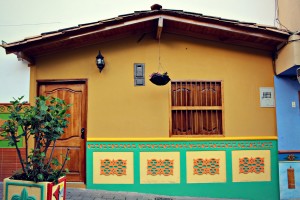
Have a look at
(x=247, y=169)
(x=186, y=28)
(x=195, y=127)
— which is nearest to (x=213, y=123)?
(x=195, y=127)

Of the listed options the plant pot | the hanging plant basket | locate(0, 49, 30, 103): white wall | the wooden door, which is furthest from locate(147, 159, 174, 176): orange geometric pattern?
locate(0, 49, 30, 103): white wall

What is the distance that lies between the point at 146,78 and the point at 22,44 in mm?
2648

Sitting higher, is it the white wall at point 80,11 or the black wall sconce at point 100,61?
the white wall at point 80,11

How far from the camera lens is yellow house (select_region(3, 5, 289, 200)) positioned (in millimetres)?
5465

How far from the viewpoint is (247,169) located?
5520mm

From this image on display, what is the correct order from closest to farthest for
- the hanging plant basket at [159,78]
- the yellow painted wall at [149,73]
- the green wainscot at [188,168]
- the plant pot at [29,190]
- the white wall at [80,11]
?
1. the plant pot at [29,190]
2. the hanging plant basket at [159,78]
3. the green wainscot at [188,168]
4. the yellow painted wall at [149,73]
5. the white wall at [80,11]

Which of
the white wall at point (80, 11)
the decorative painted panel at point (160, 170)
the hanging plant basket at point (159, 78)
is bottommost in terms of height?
the decorative painted panel at point (160, 170)

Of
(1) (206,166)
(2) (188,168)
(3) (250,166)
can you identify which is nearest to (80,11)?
(2) (188,168)

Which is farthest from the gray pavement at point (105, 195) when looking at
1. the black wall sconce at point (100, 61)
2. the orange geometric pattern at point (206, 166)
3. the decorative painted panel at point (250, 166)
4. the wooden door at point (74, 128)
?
the black wall sconce at point (100, 61)

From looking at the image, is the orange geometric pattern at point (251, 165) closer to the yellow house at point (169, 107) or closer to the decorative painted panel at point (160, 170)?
the yellow house at point (169, 107)

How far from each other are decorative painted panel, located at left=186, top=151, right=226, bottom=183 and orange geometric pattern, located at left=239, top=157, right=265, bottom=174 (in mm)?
398

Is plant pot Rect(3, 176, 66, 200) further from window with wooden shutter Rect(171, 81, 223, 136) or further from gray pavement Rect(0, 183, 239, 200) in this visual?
window with wooden shutter Rect(171, 81, 223, 136)

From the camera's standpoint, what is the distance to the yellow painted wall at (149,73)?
18.4 ft

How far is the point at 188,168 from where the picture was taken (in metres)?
5.46
